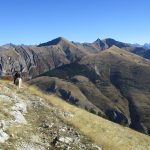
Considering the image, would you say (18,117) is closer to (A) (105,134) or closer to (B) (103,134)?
(B) (103,134)

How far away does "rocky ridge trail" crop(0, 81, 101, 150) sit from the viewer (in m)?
18.3

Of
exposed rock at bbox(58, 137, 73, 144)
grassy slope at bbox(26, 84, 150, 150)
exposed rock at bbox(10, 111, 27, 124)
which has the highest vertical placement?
exposed rock at bbox(10, 111, 27, 124)

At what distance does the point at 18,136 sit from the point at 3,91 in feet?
24.1

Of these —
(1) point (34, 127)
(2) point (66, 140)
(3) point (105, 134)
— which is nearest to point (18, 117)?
(1) point (34, 127)

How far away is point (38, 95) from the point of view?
28062 millimetres

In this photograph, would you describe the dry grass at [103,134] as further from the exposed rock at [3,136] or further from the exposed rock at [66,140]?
the exposed rock at [66,140]

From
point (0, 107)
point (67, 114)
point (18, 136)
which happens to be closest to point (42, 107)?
point (67, 114)

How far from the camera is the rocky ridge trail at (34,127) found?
722 inches

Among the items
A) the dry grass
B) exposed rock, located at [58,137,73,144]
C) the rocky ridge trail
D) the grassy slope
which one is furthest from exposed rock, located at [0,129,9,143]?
the grassy slope

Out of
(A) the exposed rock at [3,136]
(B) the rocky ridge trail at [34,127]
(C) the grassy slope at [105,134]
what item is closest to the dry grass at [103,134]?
(C) the grassy slope at [105,134]

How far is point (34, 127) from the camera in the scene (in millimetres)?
20594

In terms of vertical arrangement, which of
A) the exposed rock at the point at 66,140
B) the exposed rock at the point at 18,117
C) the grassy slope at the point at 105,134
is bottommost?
the grassy slope at the point at 105,134

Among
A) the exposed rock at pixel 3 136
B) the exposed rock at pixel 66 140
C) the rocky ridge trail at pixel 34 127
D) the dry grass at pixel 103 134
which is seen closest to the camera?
the exposed rock at pixel 3 136

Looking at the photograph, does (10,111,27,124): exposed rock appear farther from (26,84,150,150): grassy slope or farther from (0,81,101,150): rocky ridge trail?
(26,84,150,150): grassy slope
